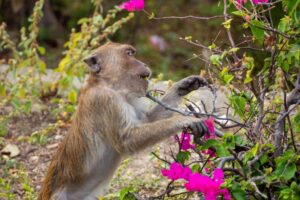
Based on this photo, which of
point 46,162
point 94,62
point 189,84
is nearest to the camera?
point 189,84

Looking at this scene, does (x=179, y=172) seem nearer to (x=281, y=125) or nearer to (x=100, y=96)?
(x=281, y=125)

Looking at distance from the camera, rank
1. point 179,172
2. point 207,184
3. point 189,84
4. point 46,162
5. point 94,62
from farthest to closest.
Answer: point 46,162 < point 94,62 < point 189,84 < point 179,172 < point 207,184

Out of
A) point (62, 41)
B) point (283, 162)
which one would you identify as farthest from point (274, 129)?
point (62, 41)

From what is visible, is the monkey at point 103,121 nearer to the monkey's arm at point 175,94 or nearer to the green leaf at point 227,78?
the monkey's arm at point 175,94

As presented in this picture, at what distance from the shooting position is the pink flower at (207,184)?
3.88 m

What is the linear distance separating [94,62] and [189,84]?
0.79m

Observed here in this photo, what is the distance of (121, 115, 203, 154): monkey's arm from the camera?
488cm

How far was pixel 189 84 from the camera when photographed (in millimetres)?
5324

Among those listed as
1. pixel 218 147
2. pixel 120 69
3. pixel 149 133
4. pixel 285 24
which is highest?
pixel 285 24

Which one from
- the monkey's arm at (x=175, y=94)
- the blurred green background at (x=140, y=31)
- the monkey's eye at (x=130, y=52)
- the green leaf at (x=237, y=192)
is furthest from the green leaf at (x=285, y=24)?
the blurred green background at (x=140, y=31)

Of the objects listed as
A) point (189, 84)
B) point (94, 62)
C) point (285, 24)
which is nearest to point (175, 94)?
point (189, 84)

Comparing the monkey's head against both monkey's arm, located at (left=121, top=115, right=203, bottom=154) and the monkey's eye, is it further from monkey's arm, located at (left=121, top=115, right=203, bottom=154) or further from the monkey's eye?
monkey's arm, located at (left=121, top=115, right=203, bottom=154)

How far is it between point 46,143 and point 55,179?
73.1 inches

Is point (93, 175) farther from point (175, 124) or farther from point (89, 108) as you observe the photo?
point (175, 124)
